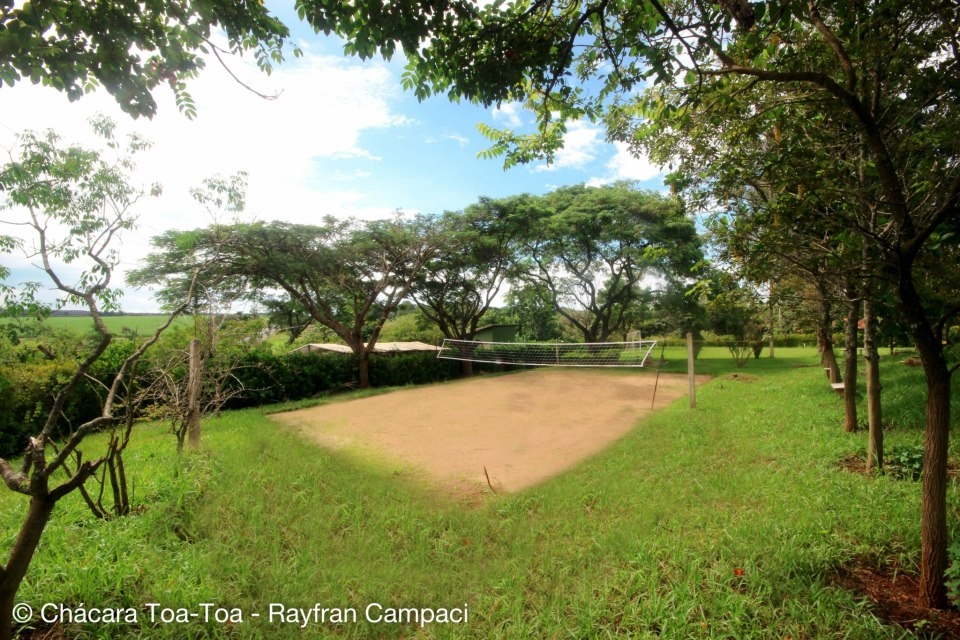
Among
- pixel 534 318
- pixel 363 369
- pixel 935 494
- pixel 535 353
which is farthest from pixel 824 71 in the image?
pixel 534 318

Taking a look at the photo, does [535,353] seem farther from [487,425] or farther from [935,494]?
[935,494]

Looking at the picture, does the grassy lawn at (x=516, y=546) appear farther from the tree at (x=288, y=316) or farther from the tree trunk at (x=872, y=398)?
the tree at (x=288, y=316)

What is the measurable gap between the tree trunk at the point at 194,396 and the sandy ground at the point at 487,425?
1585 mm

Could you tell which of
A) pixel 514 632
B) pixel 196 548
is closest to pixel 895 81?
pixel 514 632

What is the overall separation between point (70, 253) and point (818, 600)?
5670 millimetres

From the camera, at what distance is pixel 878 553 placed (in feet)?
7.79

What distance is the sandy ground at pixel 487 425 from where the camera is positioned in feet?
15.6

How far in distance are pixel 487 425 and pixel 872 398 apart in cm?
456

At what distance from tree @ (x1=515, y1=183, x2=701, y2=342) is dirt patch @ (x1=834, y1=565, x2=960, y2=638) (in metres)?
11.6

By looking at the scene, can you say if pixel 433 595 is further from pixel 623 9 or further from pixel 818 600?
pixel 623 9

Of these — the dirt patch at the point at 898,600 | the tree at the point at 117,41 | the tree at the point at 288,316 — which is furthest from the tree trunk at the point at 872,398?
the tree at the point at 288,316

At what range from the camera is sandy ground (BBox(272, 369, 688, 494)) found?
477 cm

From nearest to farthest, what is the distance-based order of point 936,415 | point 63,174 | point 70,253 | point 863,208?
point 936,415, point 863,208, point 63,174, point 70,253

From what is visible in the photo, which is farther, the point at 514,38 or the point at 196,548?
the point at 196,548
